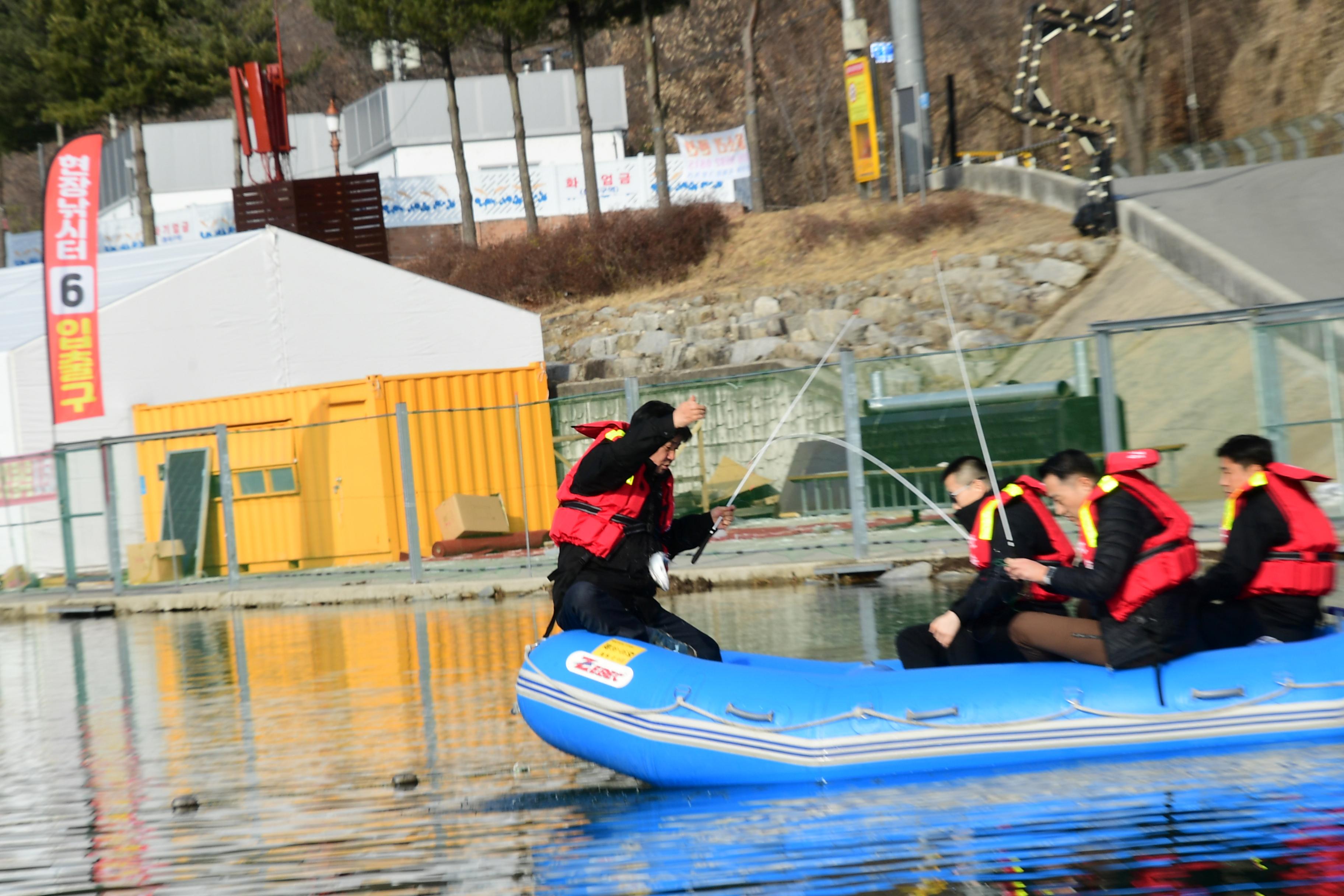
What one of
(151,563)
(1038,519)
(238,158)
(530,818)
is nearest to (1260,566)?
(1038,519)

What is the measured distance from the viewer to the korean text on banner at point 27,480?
67.7 ft

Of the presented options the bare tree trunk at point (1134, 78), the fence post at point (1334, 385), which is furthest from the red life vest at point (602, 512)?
the bare tree trunk at point (1134, 78)

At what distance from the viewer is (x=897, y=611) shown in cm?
1180

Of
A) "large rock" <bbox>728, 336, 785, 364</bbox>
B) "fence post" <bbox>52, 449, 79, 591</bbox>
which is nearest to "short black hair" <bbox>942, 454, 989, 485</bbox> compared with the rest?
"fence post" <bbox>52, 449, 79, 591</bbox>

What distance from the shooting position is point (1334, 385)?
516 inches

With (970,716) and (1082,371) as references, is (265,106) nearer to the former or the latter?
(1082,371)

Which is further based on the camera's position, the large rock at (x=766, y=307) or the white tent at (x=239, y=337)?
the large rock at (x=766, y=307)

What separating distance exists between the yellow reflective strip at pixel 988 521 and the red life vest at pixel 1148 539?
501mm

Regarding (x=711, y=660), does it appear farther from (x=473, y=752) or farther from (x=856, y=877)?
(x=856, y=877)

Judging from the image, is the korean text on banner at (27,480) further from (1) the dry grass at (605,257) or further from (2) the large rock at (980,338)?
(1) the dry grass at (605,257)

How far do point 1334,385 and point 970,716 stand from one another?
27.8ft

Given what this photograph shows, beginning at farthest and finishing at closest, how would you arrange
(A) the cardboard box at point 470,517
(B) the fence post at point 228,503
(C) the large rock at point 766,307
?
1. (C) the large rock at point 766,307
2. (B) the fence post at point 228,503
3. (A) the cardboard box at point 470,517

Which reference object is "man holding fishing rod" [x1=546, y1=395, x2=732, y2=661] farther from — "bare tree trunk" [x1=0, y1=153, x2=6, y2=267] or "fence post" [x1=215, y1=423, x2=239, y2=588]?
"bare tree trunk" [x1=0, y1=153, x2=6, y2=267]

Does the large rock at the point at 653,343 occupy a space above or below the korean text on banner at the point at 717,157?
below
